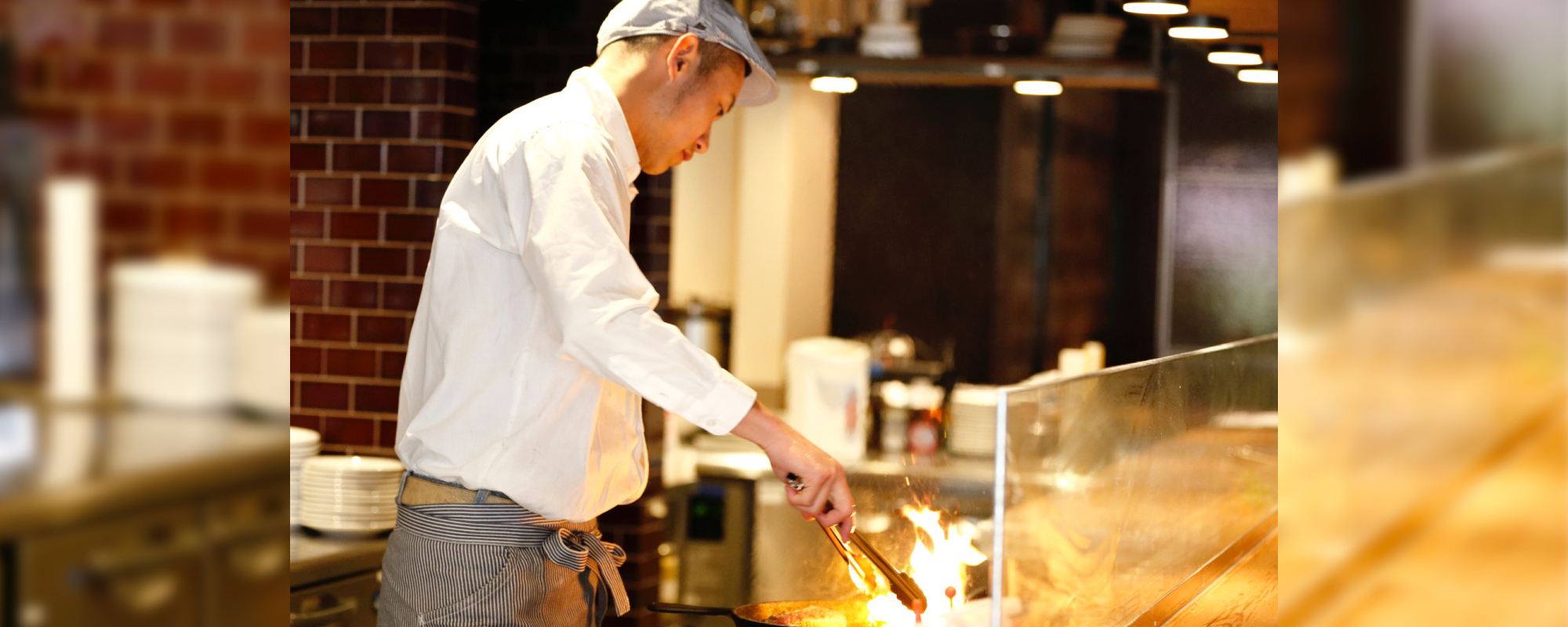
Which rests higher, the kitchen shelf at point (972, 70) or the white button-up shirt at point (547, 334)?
the kitchen shelf at point (972, 70)

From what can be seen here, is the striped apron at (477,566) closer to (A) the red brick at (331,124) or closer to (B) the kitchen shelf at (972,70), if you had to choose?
(A) the red brick at (331,124)

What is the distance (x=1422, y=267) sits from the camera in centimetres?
19

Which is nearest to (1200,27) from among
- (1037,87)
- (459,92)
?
(1037,87)

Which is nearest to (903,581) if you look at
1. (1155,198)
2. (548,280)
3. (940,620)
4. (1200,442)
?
(940,620)

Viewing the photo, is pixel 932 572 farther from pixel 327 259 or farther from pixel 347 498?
pixel 327 259

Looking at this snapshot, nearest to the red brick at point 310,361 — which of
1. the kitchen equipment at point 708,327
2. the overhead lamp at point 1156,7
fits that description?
the kitchen equipment at point 708,327

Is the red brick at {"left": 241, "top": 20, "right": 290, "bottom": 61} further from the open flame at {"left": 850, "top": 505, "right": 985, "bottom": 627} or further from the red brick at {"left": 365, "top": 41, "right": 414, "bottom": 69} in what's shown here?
the red brick at {"left": 365, "top": 41, "right": 414, "bottom": 69}

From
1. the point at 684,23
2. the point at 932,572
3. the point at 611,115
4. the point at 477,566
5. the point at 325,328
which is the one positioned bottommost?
the point at 932,572

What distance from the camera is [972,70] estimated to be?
3.09m

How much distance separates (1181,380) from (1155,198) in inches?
46.5

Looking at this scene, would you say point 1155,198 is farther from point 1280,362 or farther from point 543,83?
point 1280,362

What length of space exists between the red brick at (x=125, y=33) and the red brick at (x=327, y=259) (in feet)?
8.91

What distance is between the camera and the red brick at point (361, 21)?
2.81 metres

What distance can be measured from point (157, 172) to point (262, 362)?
46mm
